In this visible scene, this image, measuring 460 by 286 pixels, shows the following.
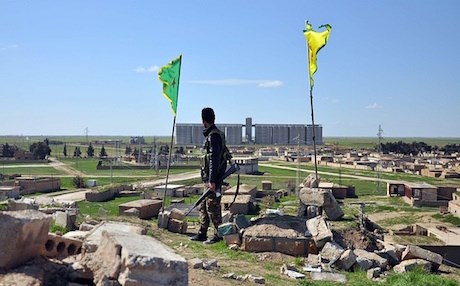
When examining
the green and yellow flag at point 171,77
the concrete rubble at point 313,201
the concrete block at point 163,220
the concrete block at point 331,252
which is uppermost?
the green and yellow flag at point 171,77

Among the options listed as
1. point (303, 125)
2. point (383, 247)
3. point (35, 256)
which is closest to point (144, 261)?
point (35, 256)

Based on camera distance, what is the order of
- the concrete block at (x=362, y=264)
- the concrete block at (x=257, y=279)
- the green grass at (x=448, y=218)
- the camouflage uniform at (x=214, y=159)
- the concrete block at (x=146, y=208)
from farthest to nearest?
the green grass at (x=448, y=218) → the concrete block at (x=146, y=208) → the concrete block at (x=362, y=264) → the camouflage uniform at (x=214, y=159) → the concrete block at (x=257, y=279)

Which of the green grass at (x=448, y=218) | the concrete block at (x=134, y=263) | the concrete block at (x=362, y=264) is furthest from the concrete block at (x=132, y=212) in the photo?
the green grass at (x=448, y=218)

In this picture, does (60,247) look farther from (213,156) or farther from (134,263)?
(213,156)

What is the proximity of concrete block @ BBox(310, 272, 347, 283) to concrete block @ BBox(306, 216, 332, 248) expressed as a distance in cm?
133

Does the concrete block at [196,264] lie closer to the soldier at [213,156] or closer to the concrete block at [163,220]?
the soldier at [213,156]

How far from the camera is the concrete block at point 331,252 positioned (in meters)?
8.54

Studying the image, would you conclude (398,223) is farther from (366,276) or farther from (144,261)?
(144,261)

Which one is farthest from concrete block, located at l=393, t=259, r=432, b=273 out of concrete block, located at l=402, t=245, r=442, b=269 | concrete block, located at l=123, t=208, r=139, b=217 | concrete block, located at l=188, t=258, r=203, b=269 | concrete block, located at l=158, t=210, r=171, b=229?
concrete block, located at l=123, t=208, r=139, b=217

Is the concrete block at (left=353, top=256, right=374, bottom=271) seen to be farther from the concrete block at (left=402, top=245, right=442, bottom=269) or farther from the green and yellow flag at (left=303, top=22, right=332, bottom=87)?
the green and yellow flag at (left=303, top=22, right=332, bottom=87)

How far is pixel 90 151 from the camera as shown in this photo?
251ft

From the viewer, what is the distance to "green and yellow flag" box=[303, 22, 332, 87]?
1118 centimetres

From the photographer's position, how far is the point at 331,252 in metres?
8.62

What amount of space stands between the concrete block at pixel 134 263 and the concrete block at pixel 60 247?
59 cm
